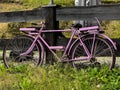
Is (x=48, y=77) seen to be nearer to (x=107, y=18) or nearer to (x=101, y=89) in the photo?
(x=101, y=89)

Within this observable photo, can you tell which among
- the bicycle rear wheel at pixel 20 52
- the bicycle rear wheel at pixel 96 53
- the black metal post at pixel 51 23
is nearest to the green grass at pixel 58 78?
the bicycle rear wheel at pixel 96 53

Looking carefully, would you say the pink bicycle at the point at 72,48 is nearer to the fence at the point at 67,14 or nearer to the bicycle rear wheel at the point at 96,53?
the bicycle rear wheel at the point at 96,53

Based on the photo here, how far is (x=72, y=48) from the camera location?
8.45m

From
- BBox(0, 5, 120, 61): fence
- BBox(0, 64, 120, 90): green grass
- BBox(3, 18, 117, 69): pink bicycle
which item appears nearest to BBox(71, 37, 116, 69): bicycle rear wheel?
BBox(3, 18, 117, 69): pink bicycle

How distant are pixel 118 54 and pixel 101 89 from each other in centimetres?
194

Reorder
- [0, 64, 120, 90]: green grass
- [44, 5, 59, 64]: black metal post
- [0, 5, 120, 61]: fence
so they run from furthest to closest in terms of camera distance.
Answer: [44, 5, 59, 64]: black metal post
[0, 5, 120, 61]: fence
[0, 64, 120, 90]: green grass

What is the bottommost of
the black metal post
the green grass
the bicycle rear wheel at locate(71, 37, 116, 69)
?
the green grass

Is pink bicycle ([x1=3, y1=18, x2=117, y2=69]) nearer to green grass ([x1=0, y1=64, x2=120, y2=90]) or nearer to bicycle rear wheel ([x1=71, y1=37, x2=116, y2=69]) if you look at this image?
bicycle rear wheel ([x1=71, y1=37, x2=116, y2=69])

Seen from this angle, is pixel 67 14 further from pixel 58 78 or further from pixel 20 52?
pixel 58 78

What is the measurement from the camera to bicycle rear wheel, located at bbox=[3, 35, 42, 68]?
8.80m

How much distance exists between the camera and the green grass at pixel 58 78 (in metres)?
7.04

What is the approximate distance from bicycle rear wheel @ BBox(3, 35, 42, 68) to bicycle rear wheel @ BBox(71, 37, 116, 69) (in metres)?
0.75

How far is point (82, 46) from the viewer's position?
8.35 m

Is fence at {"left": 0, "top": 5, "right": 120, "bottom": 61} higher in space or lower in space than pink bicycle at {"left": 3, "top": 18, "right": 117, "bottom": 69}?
higher
